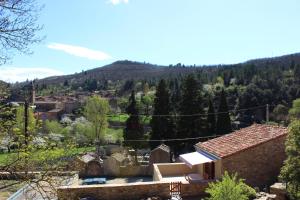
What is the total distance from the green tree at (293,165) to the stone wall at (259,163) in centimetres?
459

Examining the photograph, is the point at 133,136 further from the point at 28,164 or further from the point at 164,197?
the point at 28,164

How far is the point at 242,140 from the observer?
24.2m

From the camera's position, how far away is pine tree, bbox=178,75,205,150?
44.8 m

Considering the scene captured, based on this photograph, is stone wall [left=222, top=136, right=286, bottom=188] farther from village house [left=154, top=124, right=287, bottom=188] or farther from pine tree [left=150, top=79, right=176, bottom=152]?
pine tree [left=150, top=79, right=176, bottom=152]

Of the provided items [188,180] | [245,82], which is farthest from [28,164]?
[245,82]

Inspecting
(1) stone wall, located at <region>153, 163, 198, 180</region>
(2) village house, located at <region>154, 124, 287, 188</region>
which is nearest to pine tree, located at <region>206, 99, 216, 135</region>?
(1) stone wall, located at <region>153, 163, 198, 180</region>

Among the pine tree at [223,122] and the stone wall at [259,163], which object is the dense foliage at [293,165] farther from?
the pine tree at [223,122]

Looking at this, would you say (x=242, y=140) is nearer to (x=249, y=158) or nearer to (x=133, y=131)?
(x=249, y=158)

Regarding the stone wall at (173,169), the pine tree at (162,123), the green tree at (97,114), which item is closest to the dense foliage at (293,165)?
the stone wall at (173,169)

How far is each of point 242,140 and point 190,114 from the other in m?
20.8

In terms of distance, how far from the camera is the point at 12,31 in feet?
22.2

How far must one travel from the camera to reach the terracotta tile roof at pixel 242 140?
22.8m

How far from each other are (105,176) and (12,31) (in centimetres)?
Answer: 2932

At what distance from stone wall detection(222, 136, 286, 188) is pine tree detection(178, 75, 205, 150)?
2151 cm
